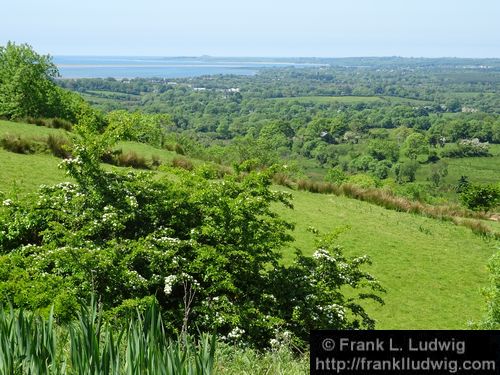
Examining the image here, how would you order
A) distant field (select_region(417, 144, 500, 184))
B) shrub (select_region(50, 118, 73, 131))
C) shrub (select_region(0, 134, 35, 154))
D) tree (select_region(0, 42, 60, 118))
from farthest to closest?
distant field (select_region(417, 144, 500, 184)) → tree (select_region(0, 42, 60, 118)) → shrub (select_region(50, 118, 73, 131)) → shrub (select_region(0, 134, 35, 154))

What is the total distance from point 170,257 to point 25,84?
26.3 meters

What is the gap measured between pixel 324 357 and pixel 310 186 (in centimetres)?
1624

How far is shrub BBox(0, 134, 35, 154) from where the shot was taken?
567 inches

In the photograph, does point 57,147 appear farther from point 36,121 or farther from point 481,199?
point 481,199

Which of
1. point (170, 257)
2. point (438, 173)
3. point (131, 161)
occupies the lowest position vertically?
point (438, 173)

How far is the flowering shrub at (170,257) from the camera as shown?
5980 millimetres

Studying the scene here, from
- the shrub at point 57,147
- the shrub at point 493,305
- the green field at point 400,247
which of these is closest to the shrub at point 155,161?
the green field at point 400,247

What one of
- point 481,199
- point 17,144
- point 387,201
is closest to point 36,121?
point 17,144

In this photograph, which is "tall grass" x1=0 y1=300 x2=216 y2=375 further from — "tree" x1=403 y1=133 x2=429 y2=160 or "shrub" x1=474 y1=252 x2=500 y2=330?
"tree" x1=403 y1=133 x2=429 y2=160

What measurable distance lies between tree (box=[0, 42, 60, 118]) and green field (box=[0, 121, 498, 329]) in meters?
11.3

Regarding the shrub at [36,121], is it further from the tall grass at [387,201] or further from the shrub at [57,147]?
the tall grass at [387,201]

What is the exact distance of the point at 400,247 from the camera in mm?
13773

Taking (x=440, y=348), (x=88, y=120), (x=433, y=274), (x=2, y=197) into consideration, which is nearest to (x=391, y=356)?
(x=440, y=348)

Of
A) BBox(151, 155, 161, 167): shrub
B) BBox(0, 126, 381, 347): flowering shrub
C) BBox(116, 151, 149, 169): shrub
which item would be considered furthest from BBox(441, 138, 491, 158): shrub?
BBox(0, 126, 381, 347): flowering shrub
